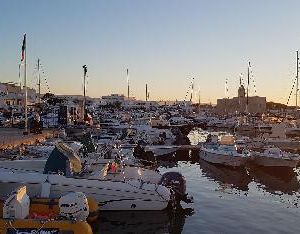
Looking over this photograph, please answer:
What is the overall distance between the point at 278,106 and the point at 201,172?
150 metres

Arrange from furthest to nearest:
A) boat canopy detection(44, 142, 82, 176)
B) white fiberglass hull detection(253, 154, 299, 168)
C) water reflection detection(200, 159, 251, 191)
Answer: white fiberglass hull detection(253, 154, 299, 168) < water reflection detection(200, 159, 251, 191) < boat canopy detection(44, 142, 82, 176)

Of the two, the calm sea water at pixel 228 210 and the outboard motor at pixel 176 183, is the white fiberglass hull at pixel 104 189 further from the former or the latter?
the outboard motor at pixel 176 183

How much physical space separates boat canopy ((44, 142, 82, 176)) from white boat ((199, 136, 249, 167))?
1702cm

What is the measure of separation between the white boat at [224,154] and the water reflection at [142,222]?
47.6ft

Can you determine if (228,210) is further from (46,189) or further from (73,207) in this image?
(73,207)

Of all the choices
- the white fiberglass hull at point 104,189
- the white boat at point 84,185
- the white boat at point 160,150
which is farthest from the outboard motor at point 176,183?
the white boat at point 160,150

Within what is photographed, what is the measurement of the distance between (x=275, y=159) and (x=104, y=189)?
1925cm

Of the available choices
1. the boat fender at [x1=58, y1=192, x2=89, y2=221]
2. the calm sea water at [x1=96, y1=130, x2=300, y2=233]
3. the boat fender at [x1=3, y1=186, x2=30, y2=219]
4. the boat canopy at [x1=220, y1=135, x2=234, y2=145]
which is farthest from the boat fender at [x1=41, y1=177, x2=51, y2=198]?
the boat canopy at [x1=220, y1=135, x2=234, y2=145]

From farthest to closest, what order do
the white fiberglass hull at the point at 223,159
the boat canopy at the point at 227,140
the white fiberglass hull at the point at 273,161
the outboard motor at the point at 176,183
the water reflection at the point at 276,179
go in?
the boat canopy at the point at 227,140, the white fiberglass hull at the point at 223,159, the white fiberglass hull at the point at 273,161, the water reflection at the point at 276,179, the outboard motor at the point at 176,183

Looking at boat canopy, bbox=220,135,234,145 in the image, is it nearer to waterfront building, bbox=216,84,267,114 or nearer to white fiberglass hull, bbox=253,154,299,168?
white fiberglass hull, bbox=253,154,299,168

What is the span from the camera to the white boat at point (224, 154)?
116 feet

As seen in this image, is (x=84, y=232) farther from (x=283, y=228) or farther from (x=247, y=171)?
(x=247, y=171)

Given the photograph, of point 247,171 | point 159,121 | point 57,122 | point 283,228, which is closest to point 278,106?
point 159,121

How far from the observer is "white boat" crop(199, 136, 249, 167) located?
3547 cm
